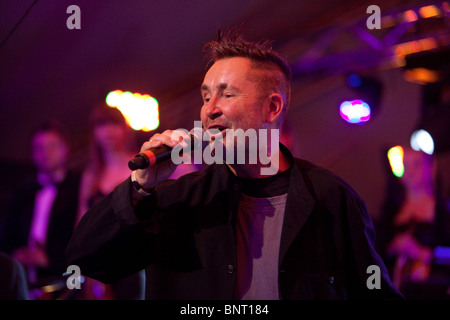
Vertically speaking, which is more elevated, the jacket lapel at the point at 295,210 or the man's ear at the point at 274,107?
the man's ear at the point at 274,107

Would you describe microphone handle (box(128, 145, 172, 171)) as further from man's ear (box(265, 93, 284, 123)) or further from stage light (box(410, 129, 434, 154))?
stage light (box(410, 129, 434, 154))

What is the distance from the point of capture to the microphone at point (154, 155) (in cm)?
144

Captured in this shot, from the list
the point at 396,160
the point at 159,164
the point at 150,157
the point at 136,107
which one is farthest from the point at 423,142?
the point at 150,157

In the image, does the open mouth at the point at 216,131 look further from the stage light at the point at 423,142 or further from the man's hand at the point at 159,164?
the stage light at the point at 423,142

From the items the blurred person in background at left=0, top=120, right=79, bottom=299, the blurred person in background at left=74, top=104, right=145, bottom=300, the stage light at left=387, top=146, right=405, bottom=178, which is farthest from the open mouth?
the stage light at left=387, top=146, right=405, bottom=178

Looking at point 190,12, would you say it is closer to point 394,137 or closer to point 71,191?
point 71,191

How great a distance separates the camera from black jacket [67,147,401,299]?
62.6 inches

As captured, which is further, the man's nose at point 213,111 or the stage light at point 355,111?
the stage light at point 355,111

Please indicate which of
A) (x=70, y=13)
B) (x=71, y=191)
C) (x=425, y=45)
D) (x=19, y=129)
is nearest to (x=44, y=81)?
(x=19, y=129)

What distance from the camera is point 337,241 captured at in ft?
5.47

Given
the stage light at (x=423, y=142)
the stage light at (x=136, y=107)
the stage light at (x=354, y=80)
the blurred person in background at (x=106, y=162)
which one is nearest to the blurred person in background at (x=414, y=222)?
the stage light at (x=423, y=142)

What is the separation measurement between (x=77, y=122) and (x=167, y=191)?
4.27m

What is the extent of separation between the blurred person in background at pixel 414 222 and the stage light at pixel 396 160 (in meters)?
0.07

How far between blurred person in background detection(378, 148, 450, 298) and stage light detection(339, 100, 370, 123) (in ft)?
2.26
